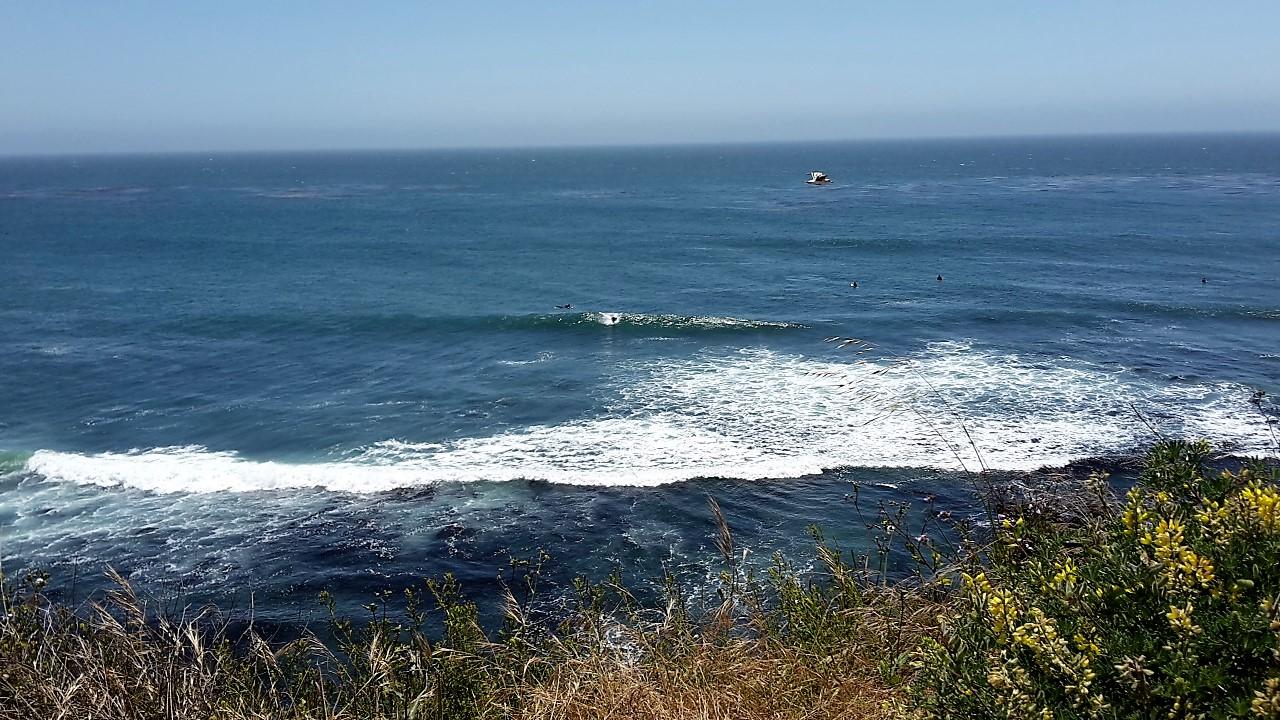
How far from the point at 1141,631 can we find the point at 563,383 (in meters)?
25.5

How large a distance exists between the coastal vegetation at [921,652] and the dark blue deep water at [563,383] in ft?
7.69

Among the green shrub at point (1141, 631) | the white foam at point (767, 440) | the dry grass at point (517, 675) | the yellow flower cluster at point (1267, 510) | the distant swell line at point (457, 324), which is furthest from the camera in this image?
the distant swell line at point (457, 324)

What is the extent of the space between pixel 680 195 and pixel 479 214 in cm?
2840

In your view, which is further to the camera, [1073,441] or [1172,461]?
[1073,441]

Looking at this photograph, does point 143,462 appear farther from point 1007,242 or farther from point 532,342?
point 1007,242

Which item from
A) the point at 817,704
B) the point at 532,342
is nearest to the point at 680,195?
the point at 532,342

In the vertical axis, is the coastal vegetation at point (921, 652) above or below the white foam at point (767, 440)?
above

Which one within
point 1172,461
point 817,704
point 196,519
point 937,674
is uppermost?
point 1172,461

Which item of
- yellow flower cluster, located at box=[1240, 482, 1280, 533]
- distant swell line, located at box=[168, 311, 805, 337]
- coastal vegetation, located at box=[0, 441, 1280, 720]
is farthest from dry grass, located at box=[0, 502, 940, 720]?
distant swell line, located at box=[168, 311, 805, 337]

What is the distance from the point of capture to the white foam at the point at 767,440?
2108 centimetres

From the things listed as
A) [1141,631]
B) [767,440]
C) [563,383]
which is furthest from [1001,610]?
[563,383]

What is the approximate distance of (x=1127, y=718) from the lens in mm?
3137

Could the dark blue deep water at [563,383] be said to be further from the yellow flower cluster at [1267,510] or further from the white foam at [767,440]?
the yellow flower cluster at [1267,510]

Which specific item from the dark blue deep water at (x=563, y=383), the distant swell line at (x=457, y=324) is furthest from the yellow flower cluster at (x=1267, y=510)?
the distant swell line at (x=457, y=324)
